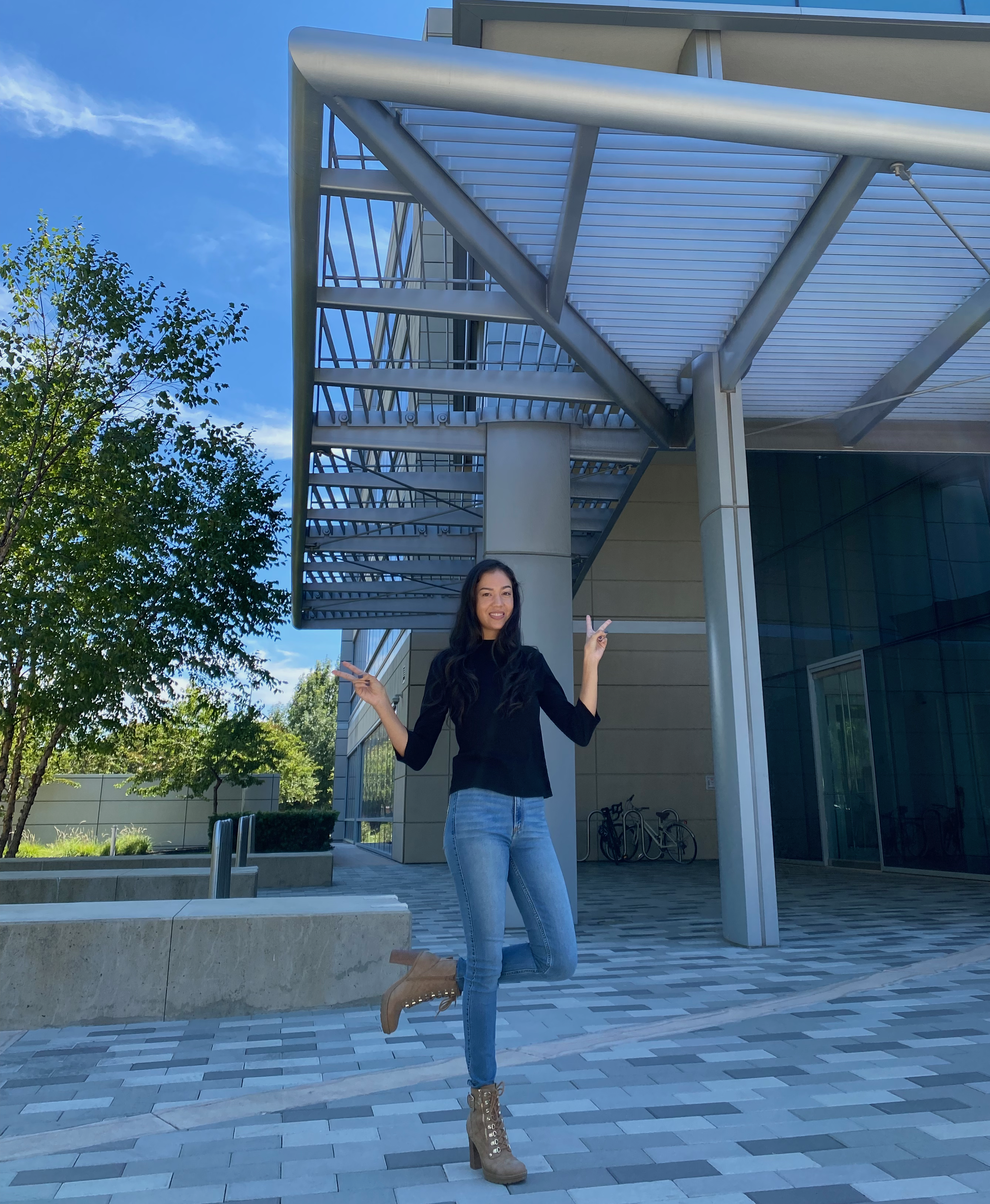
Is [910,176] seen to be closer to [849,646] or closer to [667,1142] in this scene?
[667,1142]

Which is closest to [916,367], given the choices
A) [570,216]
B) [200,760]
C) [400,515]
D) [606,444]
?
[606,444]

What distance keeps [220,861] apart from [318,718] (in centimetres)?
6768

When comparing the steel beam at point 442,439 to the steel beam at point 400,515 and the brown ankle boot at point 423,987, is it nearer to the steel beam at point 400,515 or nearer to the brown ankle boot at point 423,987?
the steel beam at point 400,515

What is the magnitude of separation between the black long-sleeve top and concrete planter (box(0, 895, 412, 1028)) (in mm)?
2728

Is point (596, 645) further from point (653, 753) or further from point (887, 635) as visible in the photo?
point (653, 753)

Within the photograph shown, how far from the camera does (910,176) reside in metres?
6.59

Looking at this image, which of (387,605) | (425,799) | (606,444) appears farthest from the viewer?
(425,799)

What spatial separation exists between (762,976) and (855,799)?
35.5 ft

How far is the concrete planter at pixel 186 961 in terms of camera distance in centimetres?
512

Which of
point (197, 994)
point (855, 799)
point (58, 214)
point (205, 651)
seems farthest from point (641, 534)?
point (197, 994)

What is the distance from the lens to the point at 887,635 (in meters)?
15.5

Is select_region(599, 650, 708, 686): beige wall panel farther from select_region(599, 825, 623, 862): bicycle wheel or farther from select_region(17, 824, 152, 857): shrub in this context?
select_region(17, 824, 152, 857): shrub

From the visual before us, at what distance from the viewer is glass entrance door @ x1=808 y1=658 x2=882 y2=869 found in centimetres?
1596

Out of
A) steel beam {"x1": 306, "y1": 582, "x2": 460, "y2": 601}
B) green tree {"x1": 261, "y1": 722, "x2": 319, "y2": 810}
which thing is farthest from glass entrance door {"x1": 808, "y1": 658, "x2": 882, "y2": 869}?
green tree {"x1": 261, "y1": 722, "x2": 319, "y2": 810}
